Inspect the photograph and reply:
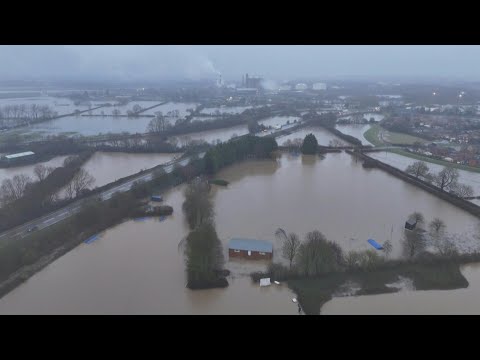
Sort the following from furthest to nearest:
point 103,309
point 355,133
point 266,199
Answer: point 355,133 < point 266,199 < point 103,309

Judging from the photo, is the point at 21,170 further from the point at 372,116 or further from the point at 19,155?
the point at 372,116

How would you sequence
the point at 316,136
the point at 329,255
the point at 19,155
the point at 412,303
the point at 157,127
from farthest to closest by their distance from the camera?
the point at 157,127 → the point at 316,136 → the point at 19,155 → the point at 329,255 → the point at 412,303

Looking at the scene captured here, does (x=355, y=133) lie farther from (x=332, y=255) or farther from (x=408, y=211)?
(x=332, y=255)

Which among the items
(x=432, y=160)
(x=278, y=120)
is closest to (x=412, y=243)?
(x=432, y=160)

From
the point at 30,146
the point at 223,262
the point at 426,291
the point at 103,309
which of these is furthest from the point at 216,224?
the point at 30,146

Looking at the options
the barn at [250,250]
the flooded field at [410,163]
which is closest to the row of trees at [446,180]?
the flooded field at [410,163]

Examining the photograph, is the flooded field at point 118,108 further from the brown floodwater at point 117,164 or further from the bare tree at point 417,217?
the bare tree at point 417,217

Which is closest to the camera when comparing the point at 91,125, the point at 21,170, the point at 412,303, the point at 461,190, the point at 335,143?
the point at 412,303
